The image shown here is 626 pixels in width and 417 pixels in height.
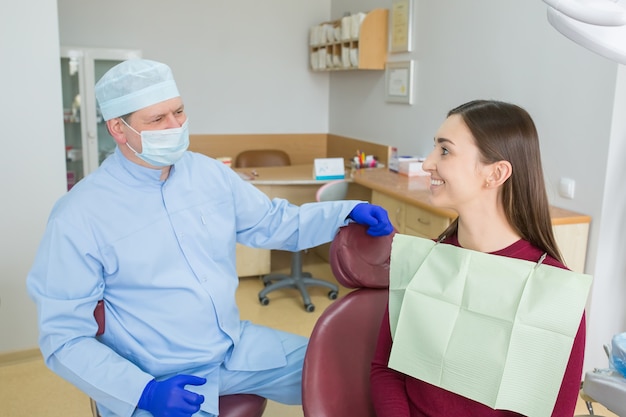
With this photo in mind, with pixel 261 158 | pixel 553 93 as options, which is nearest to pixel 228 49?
pixel 261 158

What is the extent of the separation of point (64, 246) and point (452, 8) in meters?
2.67

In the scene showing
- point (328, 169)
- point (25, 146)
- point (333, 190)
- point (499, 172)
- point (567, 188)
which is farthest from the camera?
point (328, 169)

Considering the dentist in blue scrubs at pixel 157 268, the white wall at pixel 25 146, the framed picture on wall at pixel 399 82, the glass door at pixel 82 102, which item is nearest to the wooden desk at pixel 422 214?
the framed picture on wall at pixel 399 82

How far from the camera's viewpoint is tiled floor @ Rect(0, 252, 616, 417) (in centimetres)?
239

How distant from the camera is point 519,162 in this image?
3.90 feet

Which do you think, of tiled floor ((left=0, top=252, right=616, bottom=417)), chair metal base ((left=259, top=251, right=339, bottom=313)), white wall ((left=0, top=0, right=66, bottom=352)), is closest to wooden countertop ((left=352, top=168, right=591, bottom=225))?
chair metal base ((left=259, top=251, right=339, bottom=313))

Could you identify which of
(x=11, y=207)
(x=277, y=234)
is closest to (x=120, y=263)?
(x=277, y=234)

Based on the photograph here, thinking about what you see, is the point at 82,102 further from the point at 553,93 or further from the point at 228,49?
the point at 553,93

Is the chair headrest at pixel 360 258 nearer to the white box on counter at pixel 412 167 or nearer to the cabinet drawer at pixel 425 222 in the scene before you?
the cabinet drawer at pixel 425 222

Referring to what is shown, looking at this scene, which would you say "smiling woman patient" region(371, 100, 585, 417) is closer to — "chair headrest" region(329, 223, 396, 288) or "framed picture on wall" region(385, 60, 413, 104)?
"chair headrest" region(329, 223, 396, 288)

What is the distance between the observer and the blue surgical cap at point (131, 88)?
5.03ft

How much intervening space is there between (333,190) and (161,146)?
1.91 metres

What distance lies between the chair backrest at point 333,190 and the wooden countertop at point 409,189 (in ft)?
0.29

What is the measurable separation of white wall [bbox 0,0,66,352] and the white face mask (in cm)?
134
